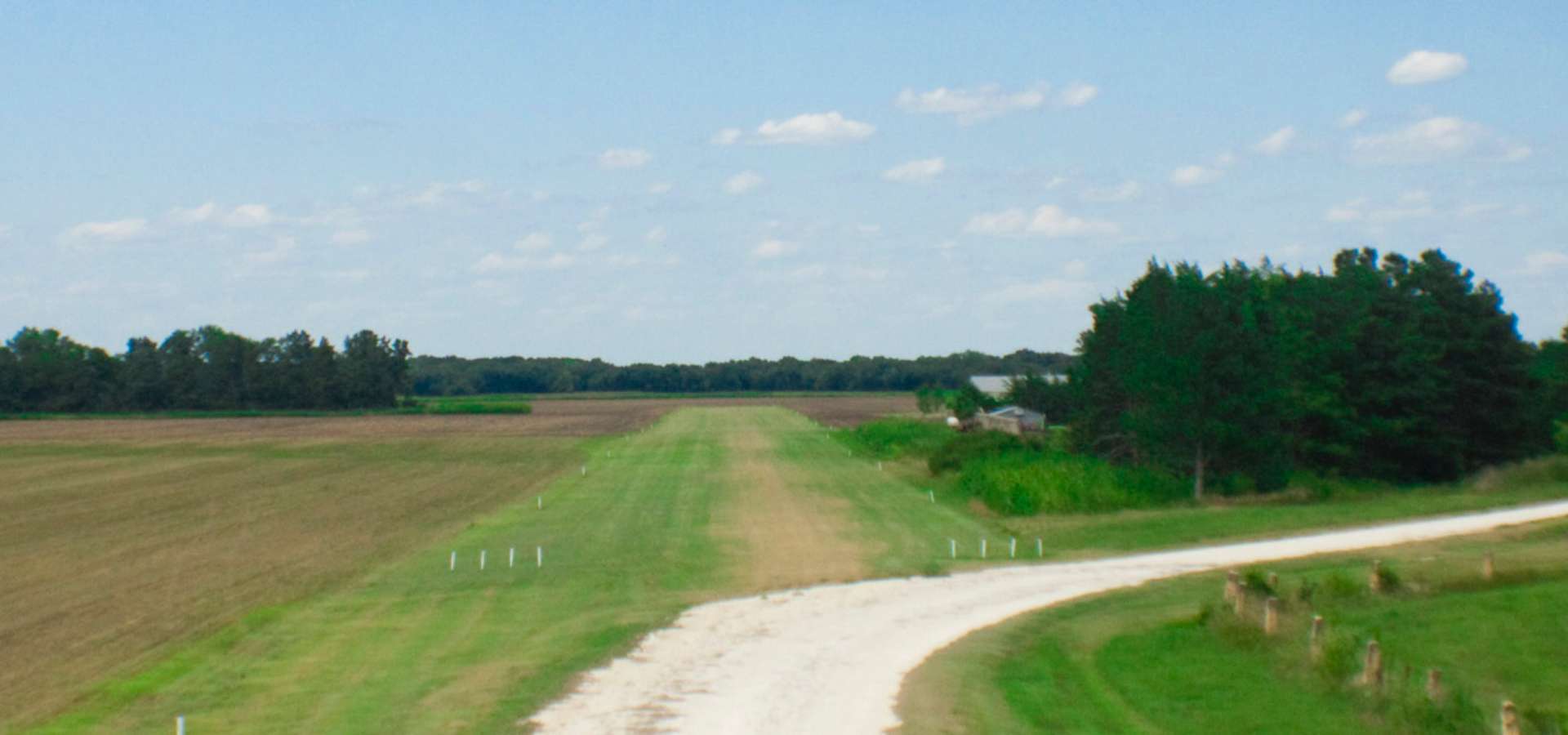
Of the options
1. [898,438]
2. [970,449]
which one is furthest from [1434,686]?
[898,438]

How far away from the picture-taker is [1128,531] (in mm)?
38875

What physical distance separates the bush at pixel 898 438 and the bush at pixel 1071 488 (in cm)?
1981

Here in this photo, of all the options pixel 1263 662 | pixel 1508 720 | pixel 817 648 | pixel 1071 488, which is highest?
pixel 1071 488

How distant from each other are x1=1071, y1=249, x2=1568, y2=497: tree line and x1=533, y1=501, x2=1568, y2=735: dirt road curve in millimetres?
13105

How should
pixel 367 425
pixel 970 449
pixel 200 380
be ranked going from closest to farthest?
pixel 970 449, pixel 367 425, pixel 200 380

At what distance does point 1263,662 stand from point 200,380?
18391 cm

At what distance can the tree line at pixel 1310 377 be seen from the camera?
47.6 metres

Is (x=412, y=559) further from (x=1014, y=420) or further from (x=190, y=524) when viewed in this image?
(x=1014, y=420)

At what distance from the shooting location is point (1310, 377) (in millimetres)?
55531

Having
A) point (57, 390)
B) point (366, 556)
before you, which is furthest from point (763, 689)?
point (57, 390)

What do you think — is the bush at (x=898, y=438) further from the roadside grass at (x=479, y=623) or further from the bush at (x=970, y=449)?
the roadside grass at (x=479, y=623)

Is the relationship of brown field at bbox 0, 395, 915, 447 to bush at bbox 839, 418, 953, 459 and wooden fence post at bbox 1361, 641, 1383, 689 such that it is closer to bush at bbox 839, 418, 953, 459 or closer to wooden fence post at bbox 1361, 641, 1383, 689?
bush at bbox 839, 418, 953, 459

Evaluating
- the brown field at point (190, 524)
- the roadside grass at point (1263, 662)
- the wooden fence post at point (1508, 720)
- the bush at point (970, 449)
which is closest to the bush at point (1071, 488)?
the bush at point (970, 449)

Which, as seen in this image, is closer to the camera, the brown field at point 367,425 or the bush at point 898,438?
the bush at point 898,438
